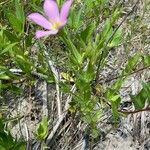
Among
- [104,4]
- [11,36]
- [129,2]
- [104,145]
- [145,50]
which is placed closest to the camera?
[104,145]

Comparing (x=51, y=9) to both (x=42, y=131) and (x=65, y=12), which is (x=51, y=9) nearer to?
(x=65, y=12)

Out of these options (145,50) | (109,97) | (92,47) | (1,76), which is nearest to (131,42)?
(145,50)

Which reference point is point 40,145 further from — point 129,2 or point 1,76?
point 129,2

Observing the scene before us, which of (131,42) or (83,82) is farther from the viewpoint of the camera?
(131,42)

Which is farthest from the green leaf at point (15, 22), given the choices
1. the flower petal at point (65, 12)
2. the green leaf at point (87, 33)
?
the flower petal at point (65, 12)

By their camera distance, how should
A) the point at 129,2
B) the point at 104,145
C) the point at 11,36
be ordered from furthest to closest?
1. the point at 129,2
2. the point at 11,36
3. the point at 104,145

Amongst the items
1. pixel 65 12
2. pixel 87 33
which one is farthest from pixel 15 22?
pixel 65 12

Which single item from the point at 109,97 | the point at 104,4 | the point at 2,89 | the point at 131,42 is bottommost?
the point at 109,97

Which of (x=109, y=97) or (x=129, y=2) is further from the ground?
(x=129, y=2)
